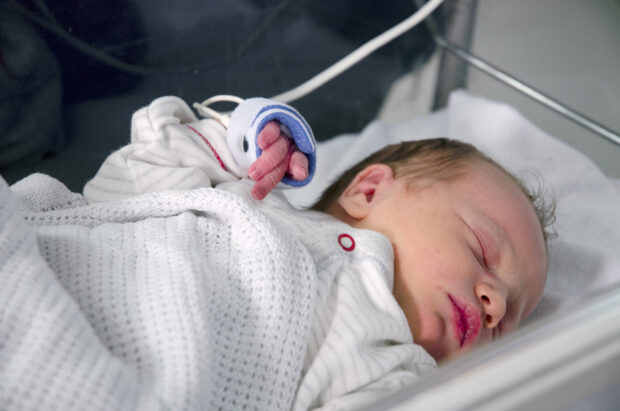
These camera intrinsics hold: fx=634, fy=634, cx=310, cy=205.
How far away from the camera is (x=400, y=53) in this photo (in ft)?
4.29

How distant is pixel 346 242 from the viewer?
70 centimetres

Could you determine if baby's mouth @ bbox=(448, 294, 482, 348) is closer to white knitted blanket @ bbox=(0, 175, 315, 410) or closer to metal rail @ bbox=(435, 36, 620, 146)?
white knitted blanket @ bbox=(0, 175, 315, 410)

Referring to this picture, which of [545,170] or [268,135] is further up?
[268,135]

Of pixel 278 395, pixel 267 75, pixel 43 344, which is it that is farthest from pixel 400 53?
pixel 43 344

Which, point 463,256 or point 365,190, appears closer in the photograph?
point 463,256

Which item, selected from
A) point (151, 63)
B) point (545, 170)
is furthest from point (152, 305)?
point (545, 170)

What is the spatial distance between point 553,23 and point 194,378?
0.93 metres

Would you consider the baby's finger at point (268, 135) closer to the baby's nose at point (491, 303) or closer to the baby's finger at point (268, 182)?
the baby's finger at point (268, 182)

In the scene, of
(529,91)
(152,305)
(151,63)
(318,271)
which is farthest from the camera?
(529,91)

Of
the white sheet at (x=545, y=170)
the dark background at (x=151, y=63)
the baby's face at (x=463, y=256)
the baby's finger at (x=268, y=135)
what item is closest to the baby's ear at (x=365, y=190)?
the baby's face at (x=463, y=256)

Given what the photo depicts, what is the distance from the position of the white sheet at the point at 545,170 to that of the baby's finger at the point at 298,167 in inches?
10.2

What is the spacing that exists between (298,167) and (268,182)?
0.05m

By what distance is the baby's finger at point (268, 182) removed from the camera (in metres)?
0.74

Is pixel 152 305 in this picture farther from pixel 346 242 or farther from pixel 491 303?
pixel 491 303
